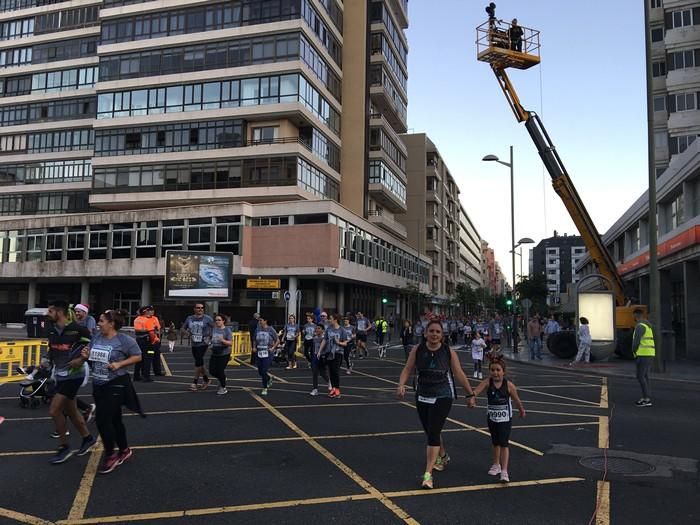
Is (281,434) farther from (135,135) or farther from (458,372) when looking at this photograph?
(135,135)

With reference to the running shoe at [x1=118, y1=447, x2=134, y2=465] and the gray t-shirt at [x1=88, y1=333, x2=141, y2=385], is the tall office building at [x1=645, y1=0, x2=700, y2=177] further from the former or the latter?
the running shoe at [x1=118, y1=447, x2=134, y2=465]

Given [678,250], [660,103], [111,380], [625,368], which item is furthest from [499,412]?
[660,103]

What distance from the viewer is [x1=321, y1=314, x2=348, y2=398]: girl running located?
37.1 ft

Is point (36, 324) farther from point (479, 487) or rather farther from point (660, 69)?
point (660, 69)

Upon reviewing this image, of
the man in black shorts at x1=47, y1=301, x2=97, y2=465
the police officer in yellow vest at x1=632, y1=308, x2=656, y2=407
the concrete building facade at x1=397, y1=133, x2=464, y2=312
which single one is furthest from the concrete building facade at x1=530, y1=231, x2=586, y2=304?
the man in black shorts at x1=47, y1=301, x2=97, y2=465

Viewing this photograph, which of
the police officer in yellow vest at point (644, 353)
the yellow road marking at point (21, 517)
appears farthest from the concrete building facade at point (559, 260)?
the yellow road marking at point (21, 517)

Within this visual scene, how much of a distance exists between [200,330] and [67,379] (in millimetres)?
5349

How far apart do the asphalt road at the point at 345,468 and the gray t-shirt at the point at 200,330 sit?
1438 mm

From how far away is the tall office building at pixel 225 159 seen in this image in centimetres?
3862

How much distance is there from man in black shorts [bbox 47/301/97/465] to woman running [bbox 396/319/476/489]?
145 inches

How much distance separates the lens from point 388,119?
56500mm

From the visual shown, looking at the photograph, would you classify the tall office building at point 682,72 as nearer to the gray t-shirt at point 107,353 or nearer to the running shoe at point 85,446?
the gray t-shirt at point 107,353

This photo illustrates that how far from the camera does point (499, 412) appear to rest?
589cm

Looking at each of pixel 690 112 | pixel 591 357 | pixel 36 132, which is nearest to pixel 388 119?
pixel 690 112
